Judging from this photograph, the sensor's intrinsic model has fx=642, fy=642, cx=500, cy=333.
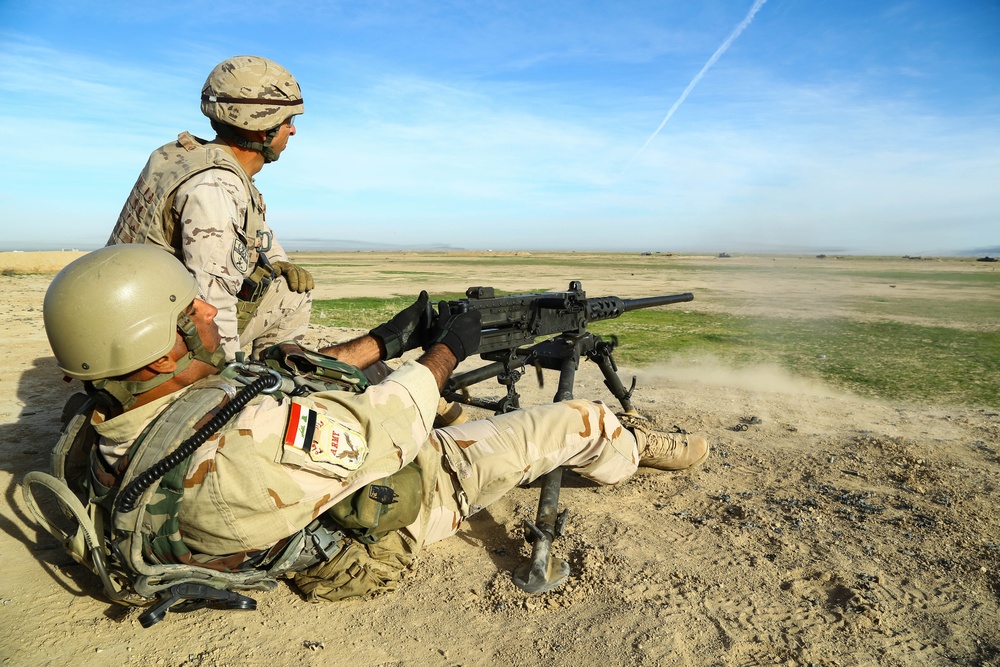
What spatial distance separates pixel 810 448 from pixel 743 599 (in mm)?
2574

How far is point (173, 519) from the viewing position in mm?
2270

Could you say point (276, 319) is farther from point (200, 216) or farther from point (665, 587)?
point (665, 587)

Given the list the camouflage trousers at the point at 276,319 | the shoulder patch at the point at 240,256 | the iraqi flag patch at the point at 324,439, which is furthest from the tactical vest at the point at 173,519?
the camouflage trousers at the point at 276,319

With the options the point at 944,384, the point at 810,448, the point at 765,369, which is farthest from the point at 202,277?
the point at 944,384

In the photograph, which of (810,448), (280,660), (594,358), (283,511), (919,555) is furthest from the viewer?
(594,358)

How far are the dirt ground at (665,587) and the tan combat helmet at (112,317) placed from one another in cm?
113

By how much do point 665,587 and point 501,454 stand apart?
100cm

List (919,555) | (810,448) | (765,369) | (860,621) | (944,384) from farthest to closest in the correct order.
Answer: (765,369), (944,384), (810,448), (919,555), (860,621)

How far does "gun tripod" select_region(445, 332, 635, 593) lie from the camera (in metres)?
3.06

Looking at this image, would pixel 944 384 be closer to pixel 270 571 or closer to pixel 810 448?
pixel 810 448

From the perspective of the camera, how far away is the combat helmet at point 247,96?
12.7ft

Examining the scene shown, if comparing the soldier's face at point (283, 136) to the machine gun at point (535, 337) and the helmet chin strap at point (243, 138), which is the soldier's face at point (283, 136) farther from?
the machine gun at point (535, 337)

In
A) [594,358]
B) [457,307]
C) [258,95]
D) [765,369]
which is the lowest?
[765,369]

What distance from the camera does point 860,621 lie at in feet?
9.20
